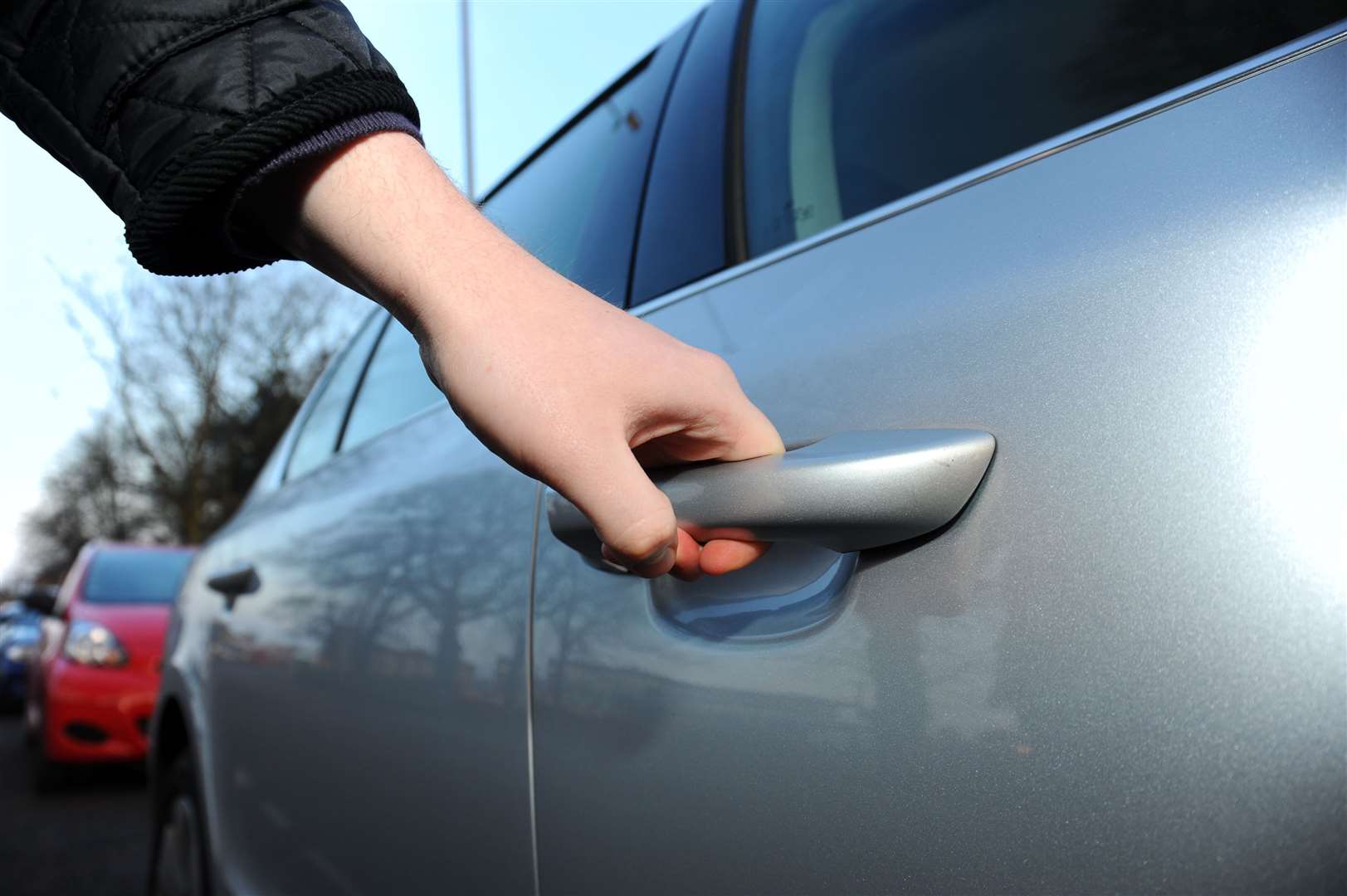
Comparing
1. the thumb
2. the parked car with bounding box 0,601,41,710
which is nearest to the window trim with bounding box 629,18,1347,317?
the thumb

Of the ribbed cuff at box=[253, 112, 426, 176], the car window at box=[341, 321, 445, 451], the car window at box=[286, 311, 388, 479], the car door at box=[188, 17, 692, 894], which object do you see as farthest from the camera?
the car window at box=[286, 311, 388, 479]

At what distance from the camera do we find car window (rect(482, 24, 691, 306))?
1372 millimetres

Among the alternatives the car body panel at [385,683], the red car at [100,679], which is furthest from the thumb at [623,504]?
the red car at [100,679]

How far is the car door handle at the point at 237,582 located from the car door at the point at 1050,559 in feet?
4.13

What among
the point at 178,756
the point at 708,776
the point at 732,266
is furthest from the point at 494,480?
the point at 178,756

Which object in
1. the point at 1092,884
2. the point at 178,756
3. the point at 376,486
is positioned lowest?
the point at 1092,884

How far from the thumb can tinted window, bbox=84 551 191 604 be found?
6366 millimetres

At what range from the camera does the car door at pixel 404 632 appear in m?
1.12

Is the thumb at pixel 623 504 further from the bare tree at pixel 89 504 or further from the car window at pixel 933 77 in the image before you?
the bare tree at pixel 89 504

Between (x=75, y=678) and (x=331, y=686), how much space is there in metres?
5.15

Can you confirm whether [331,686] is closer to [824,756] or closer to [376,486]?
[376,486]

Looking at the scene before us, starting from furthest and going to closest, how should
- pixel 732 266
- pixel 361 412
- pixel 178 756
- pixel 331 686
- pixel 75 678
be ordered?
pixel 75 678 → pixel 178 756 → pixel 361 412 → pixel 331 686 → pixel 732 266

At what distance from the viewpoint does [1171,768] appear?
0.58m

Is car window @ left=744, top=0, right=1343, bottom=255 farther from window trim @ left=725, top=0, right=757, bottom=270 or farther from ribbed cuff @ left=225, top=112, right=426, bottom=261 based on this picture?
ribbed cuff @ left=225, top=112, right=426, bottom=261
